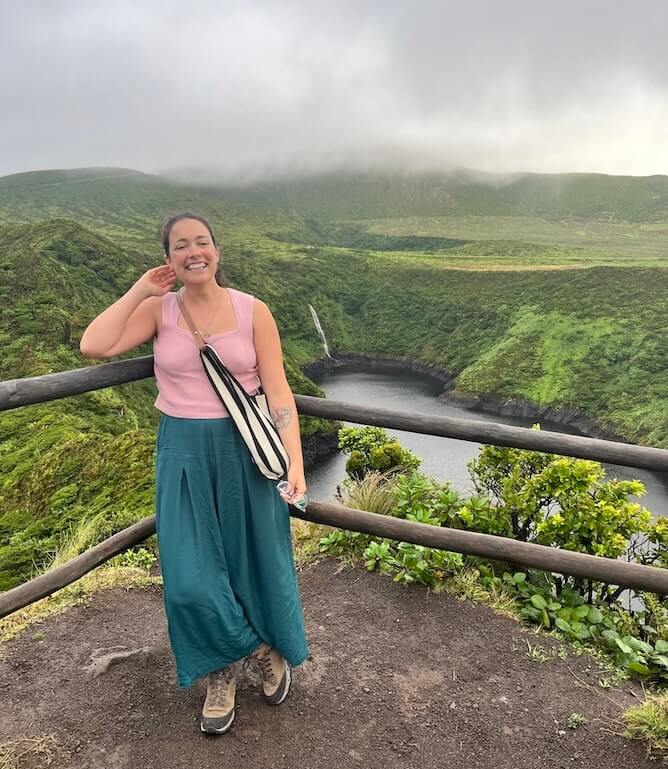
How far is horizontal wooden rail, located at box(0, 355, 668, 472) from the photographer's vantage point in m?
2.75

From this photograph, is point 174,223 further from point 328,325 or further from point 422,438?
point 328,325

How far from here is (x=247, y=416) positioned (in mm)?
2535

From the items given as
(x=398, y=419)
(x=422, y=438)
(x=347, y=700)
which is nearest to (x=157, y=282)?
(x=398, y=419)

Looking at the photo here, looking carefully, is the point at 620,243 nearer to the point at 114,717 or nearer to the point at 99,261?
the point at 99,261

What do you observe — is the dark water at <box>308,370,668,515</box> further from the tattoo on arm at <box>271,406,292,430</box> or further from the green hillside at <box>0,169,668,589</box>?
the tattoo on arm at <box>271,406,292,430</box>

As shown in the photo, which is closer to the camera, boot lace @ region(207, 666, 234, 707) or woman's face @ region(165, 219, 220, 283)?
woman's face @ region(165, 219, 220, 283)

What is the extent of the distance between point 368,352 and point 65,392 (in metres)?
83.8

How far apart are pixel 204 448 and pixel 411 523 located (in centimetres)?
150

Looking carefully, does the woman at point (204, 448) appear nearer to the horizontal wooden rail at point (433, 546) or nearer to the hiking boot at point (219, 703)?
the hiking boot at point (219, 703)

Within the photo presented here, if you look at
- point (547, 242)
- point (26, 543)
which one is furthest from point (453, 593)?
point (547, 242)

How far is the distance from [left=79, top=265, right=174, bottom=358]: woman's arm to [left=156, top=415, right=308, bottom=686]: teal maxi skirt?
40 cm

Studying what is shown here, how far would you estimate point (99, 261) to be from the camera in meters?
59.5

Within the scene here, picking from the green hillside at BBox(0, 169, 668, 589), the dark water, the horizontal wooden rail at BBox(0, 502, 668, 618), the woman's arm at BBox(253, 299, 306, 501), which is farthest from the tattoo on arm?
the dark water

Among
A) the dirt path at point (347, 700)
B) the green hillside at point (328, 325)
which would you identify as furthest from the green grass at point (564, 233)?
the dirt path at point (347, 700)
